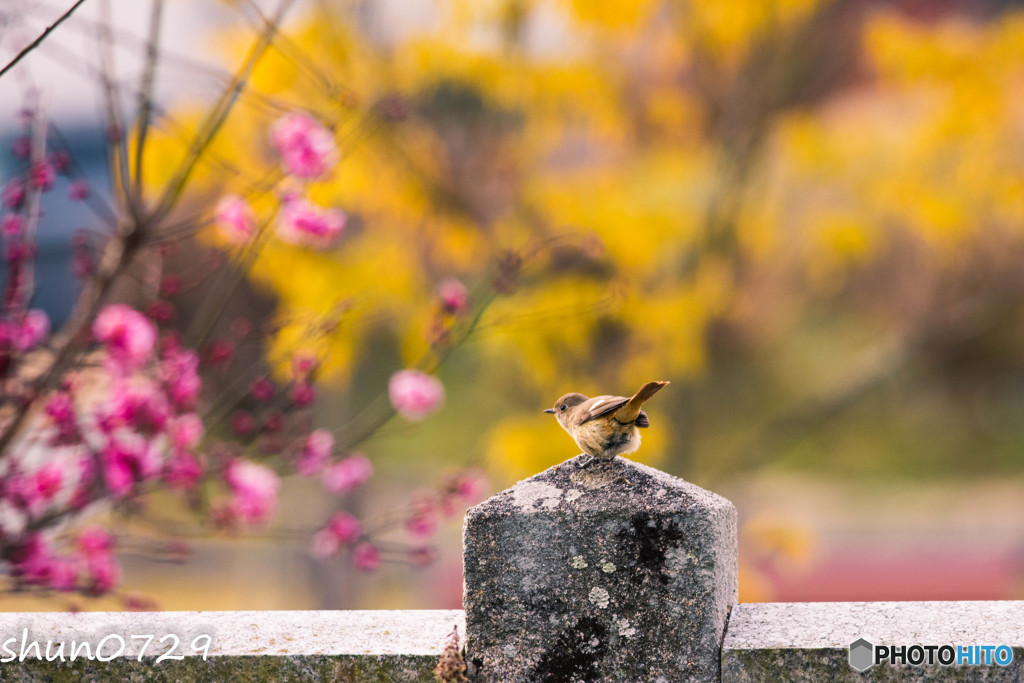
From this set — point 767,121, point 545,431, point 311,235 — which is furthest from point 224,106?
point 767,121

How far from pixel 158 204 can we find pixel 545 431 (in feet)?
8.63

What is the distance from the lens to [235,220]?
2.46 m

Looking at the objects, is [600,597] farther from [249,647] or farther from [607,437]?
[249,647]

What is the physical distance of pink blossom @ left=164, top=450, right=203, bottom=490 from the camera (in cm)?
250

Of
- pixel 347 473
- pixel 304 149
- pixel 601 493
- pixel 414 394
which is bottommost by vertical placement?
pixel 601 493

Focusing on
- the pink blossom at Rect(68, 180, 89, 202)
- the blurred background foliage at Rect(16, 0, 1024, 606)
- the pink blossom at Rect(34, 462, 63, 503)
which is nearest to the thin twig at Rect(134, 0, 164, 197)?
the pink blossom at Rect(68, 180, 89, 202)

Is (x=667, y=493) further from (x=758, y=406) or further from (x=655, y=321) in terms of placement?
(x=758, y=406)

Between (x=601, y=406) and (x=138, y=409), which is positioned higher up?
(x=138, y=409)

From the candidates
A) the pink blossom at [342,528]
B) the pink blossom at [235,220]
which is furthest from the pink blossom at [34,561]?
the pink blossom at [235,220]

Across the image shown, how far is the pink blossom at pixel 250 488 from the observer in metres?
2.68

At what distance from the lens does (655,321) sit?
A: 4.57 m

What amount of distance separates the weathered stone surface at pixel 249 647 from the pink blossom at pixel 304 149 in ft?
4.32

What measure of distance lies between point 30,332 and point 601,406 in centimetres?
182

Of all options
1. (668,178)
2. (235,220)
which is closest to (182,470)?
(235,220)
